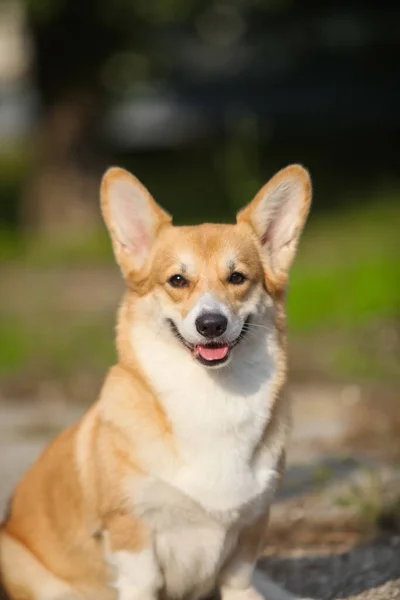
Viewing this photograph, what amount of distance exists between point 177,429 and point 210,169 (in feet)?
54.7

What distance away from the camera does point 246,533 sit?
4082 mm

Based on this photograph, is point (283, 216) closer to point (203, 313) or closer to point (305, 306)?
point (203, 313)

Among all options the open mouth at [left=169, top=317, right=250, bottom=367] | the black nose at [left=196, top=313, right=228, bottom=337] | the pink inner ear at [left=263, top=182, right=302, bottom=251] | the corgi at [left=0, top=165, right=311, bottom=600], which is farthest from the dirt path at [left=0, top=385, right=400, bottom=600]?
the pink inner ear at [left=263, top=182, right=302, bottom=251]

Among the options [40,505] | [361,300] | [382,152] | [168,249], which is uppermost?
[168,249]

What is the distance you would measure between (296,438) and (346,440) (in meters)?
0.31

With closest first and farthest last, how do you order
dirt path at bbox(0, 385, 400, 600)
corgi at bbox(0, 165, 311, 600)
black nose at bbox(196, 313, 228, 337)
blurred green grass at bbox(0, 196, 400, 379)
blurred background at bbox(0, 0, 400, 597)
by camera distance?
1. black nose at bbox(196, 313, 228, 337)
2. corgi at bbox(0, 165, 311, 600)
3. dirt path at bbox(0, 385, 400, 600)
4. blurred background at bbox(0, 0, 400, 597)
5. blurred green grass at bbox(0, 196, 400, 379)

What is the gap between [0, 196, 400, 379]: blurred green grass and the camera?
8.84m

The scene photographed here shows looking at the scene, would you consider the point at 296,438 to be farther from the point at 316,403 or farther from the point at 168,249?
the point at 168,249

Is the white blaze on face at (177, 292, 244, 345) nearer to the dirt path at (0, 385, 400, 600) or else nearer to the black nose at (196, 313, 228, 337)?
the black nose at (196, 313, 228, 337)

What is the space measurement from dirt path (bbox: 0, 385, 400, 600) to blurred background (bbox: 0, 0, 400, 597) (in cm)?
2

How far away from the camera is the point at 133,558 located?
3.89m

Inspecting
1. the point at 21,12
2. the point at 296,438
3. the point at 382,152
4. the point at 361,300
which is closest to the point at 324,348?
the point at 361,300

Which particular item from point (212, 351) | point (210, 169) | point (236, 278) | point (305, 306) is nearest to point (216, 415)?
point (212, 351)

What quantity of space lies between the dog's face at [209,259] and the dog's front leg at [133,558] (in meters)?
0.63
